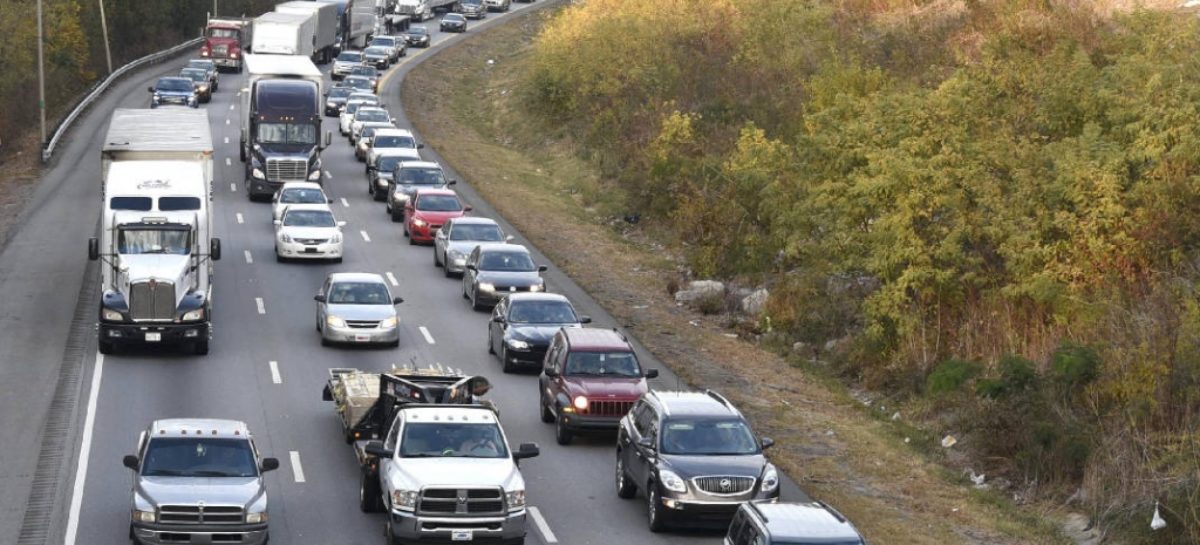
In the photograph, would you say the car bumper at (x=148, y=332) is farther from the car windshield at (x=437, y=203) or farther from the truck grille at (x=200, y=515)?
the car windshield at (x=437, y=203)

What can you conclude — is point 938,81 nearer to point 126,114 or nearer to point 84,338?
point 126,114

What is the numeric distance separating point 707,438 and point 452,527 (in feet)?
13.6

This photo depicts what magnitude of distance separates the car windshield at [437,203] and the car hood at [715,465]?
26.6 metres

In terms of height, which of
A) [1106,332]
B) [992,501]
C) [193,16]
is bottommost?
[193,16]

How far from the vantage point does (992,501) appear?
2583 centimetres

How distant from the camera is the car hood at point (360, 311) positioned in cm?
3472

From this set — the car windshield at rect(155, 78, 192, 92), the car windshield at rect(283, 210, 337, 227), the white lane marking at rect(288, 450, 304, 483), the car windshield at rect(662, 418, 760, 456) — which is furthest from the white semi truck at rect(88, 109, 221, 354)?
the car windshield at rect(155, 78, 192, 92)

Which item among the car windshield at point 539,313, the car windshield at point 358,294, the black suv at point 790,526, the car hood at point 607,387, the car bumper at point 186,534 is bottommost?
the car windshield at point 358,294

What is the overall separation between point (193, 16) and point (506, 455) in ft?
370

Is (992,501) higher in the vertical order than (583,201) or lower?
higher

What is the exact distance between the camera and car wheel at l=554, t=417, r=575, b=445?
27.7 m

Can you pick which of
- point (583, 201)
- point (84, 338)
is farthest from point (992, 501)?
point (583, 201)

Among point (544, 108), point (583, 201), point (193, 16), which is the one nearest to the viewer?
point (583, 201)

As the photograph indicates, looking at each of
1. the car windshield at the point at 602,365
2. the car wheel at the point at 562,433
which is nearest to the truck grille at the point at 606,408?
the car wheel at the point at 562,433
